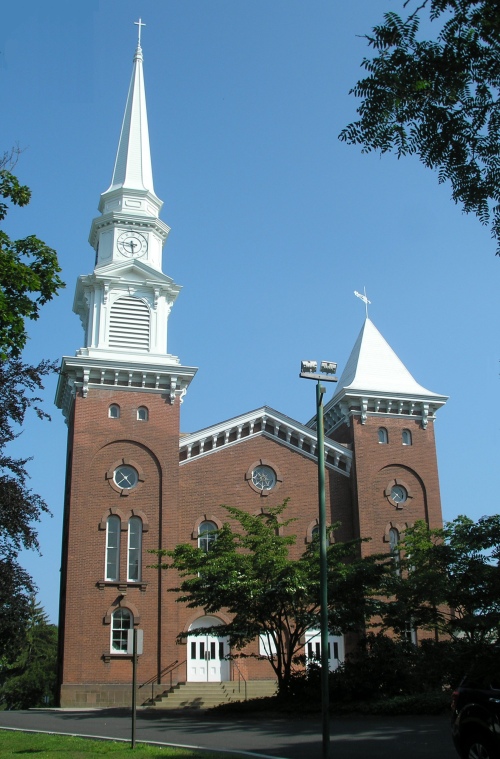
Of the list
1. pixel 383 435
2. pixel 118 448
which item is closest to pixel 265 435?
pixel 383 435

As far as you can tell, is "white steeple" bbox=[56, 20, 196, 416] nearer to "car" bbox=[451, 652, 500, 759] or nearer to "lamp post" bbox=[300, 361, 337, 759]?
"lamp post" bbox=[300, 361, 337, 759]

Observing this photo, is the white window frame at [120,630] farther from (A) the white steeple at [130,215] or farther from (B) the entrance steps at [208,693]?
(A) the white steeple at [130,215]

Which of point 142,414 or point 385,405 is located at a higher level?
point 385,405

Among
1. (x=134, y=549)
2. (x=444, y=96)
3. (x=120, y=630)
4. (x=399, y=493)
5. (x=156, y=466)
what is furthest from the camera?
(x=399, y=493)

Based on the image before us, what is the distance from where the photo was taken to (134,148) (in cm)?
4434

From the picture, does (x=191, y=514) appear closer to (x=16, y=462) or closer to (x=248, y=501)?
(x=248, y=501)

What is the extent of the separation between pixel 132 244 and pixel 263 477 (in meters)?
13.0

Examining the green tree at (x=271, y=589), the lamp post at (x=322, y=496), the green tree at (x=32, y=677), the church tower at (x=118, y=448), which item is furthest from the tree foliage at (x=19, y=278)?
the green tree at (x=32, y=677)

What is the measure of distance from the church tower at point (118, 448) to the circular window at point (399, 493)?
10470 mm

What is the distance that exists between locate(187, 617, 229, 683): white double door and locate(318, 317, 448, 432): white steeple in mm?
11935

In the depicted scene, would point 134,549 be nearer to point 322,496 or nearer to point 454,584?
point 454,584

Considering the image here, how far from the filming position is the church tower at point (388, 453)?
3931cm

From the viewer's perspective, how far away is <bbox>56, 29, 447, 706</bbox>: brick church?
114 feet

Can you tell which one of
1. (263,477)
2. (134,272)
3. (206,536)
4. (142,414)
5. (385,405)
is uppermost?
(134,272)
